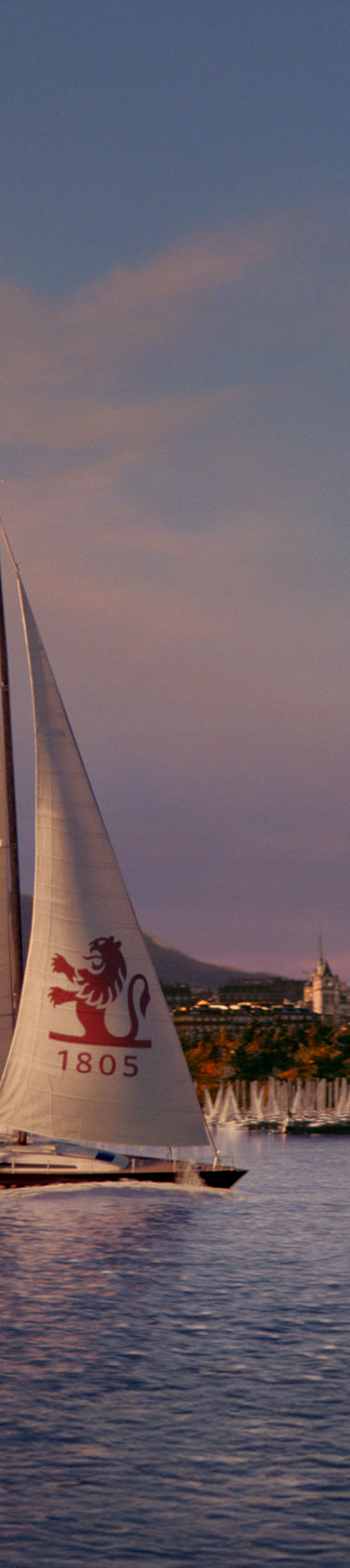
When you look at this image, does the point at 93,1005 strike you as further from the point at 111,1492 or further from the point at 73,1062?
the point at 111,1492

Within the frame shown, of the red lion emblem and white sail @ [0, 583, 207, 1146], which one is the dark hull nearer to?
white sail @ [0, 583, 207, 1146]

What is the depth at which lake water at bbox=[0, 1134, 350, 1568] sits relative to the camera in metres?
26.5

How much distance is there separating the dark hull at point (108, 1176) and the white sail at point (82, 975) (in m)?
3.05

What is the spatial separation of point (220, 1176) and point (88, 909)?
497 inches

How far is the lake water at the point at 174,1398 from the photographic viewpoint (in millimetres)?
26516

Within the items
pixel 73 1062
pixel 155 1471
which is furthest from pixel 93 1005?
pixel 155 1471

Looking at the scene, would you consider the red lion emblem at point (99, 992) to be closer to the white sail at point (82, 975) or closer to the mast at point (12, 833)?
the white sail at point (82, 975)

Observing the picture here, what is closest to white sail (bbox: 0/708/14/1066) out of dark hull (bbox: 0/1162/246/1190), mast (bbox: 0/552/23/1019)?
mast (bbox: 0/552/23/1019)

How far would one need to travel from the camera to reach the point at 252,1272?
5962 centimetres

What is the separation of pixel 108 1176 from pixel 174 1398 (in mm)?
21055

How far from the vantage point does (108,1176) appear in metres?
57.9

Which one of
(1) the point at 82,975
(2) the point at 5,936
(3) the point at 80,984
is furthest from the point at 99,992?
(2) the point at 5,936

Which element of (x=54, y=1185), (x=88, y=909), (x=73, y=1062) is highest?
(x=88, y=909)

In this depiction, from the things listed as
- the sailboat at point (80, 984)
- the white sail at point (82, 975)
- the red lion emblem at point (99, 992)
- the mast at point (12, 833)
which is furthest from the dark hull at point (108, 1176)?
the mast at point (12, 833)
